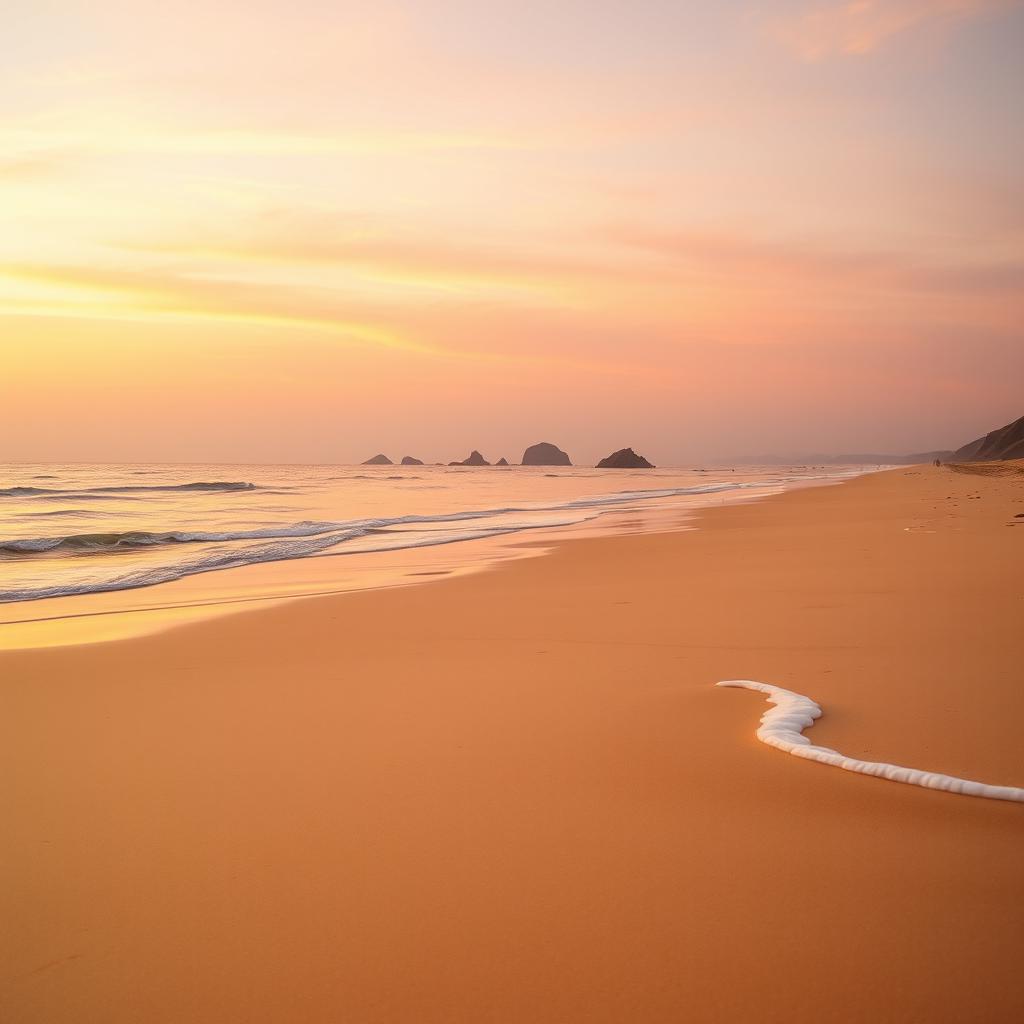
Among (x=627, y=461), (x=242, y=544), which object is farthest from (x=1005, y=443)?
(x=242, y=544)

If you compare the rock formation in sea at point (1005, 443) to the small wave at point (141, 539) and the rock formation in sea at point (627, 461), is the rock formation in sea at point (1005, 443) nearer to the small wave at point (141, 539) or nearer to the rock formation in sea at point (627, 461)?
the rock formation in sea at point (627, 461)

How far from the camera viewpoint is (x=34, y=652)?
559 cm

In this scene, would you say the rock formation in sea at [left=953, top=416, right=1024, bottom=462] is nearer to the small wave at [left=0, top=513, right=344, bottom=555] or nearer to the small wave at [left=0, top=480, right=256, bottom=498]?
the small wave at [left=0, top=480, right=256, bottom=498]

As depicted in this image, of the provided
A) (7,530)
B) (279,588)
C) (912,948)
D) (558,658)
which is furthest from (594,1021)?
(7,530)

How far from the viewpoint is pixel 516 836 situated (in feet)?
7.99

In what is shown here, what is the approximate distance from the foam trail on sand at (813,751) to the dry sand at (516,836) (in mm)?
53

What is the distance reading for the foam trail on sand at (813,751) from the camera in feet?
8.37

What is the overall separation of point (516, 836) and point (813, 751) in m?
1.19

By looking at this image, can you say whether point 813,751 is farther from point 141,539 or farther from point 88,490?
point 88,490

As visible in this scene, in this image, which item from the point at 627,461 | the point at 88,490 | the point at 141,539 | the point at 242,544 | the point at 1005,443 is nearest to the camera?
the point at 242,544

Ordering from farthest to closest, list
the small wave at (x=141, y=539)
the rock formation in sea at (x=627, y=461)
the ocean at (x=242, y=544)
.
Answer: the rock formation in sea at (x=627, y=461) → the small wave at (x=141, y=539) → the ocean at (x=242, y=544)

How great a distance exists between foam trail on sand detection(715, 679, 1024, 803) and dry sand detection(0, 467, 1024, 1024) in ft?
0.17

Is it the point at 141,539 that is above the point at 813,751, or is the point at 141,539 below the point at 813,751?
above

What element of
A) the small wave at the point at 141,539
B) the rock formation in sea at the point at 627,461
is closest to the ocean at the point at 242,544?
the small wave at the point at 141,539
